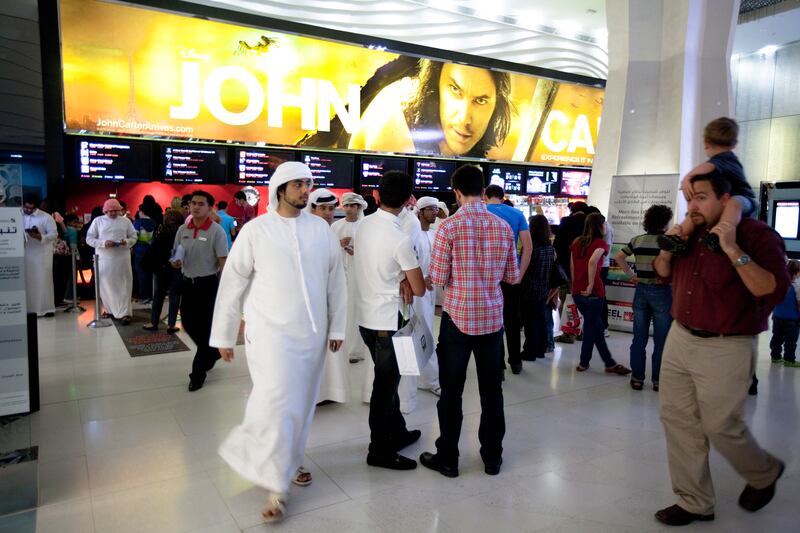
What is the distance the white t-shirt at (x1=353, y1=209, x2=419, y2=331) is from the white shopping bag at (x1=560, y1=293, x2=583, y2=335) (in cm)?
410

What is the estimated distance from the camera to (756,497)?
2699 millimetres

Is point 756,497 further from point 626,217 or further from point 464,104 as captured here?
point 464,104

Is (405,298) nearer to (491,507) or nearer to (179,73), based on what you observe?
(491,507)

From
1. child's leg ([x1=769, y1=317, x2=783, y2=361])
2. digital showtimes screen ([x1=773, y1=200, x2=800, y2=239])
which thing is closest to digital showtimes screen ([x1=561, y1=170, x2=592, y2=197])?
digital showtimes screen ([x1=773, y1=200, x2=800, y2=239])

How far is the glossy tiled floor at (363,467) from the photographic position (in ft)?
8.75

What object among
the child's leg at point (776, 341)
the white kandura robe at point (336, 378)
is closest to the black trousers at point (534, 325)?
the white kandura robe at point (336, 378)

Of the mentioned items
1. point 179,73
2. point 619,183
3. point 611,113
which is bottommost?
point 619,183

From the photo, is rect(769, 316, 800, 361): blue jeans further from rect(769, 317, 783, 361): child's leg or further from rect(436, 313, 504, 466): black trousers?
rect(436, 313, 504, 466): black trousers

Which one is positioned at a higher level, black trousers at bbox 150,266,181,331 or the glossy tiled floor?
black trousers at bbox 150,266,181,331

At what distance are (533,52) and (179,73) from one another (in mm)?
7196

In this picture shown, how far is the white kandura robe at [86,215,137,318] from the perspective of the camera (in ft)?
23.8

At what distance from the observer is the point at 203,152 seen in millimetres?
8570

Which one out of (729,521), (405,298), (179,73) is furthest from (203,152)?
(729,521)

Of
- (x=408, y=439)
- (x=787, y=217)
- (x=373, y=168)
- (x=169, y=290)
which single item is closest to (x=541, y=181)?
(x=373, y=168)
